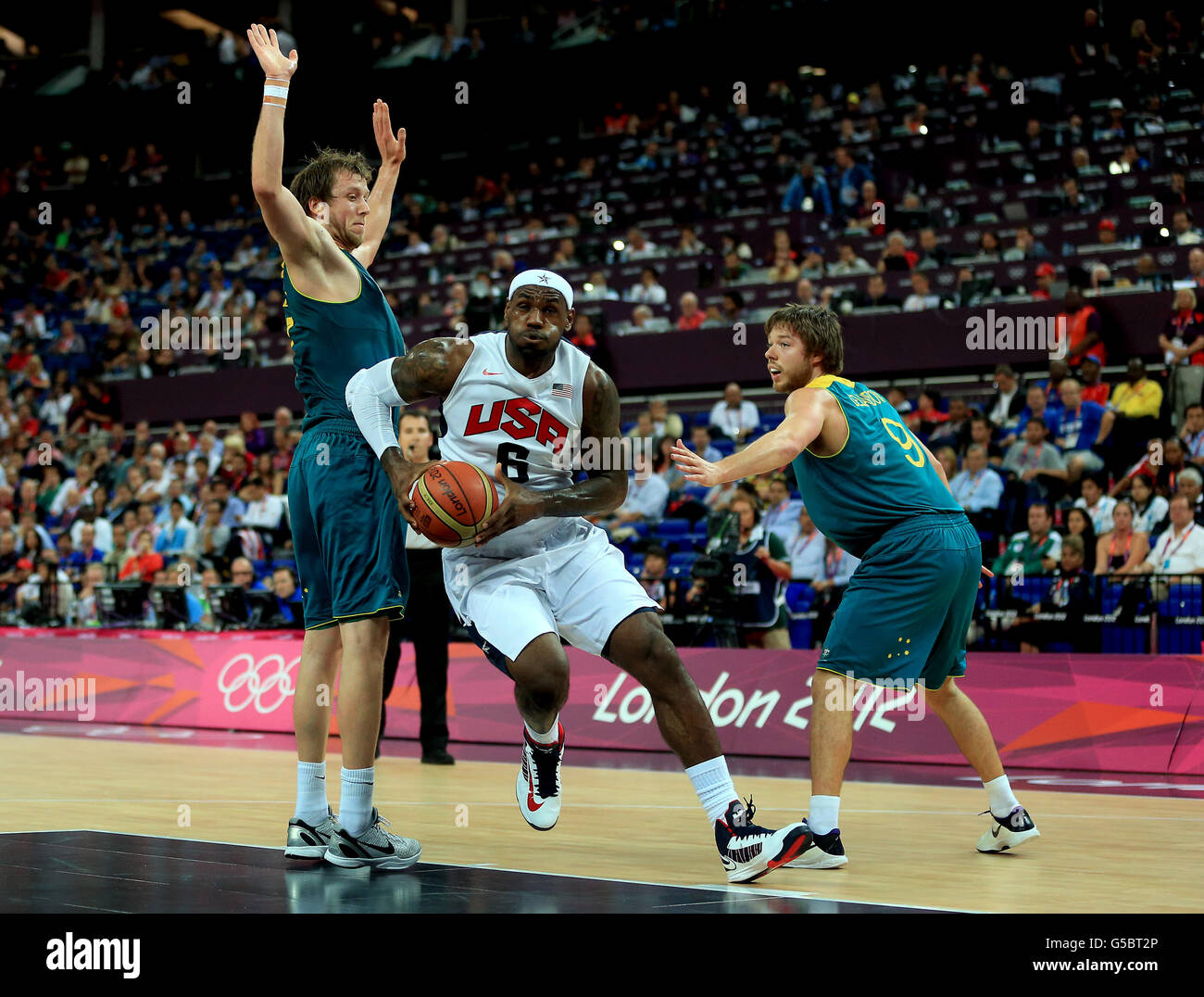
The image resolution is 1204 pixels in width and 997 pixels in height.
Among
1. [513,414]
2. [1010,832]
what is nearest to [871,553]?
[1010,832]

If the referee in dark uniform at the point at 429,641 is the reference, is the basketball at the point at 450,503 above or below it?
above

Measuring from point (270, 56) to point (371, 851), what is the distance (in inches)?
118

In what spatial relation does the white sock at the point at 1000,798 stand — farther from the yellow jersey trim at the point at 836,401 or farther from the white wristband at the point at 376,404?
the white wristband at the point at 376,404

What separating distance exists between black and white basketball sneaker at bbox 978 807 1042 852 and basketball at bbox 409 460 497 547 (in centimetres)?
248

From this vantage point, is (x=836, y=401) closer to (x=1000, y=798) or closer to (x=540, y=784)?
(x=1000, y=798)

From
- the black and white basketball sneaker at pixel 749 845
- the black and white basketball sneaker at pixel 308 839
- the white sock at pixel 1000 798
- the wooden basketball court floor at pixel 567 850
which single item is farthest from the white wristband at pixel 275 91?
the white sock at pixel 1000 798

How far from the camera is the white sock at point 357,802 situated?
16.9 feet

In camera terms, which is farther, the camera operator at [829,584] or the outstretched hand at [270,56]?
the camera operator at [829,584]

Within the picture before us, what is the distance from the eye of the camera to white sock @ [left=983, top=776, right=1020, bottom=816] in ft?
18.5

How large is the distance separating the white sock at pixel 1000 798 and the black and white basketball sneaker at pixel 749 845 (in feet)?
3.83

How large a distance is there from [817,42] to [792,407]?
22816 millimetres

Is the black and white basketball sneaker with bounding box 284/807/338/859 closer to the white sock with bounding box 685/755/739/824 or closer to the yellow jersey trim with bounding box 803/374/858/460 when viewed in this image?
the white sock with bounding box 685/755/739/824

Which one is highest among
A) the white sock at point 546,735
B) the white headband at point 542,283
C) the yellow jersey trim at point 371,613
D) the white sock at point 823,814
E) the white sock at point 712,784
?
the white headband at point 542,283
